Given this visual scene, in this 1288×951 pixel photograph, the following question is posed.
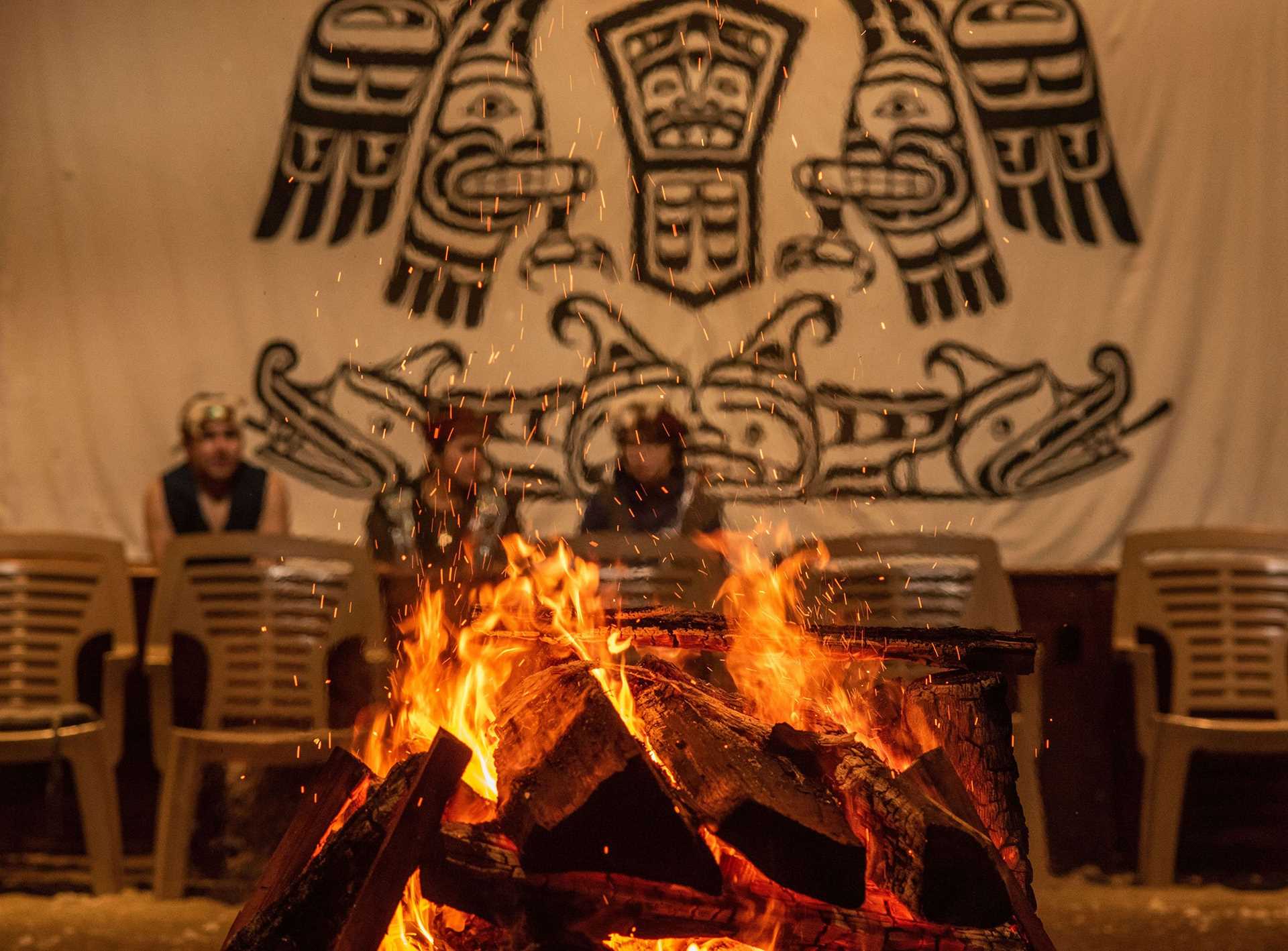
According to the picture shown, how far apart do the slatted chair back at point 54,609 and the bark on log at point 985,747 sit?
279cm

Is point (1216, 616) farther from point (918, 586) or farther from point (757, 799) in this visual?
point (757, 799)

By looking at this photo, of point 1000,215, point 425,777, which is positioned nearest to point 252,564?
point 425,777

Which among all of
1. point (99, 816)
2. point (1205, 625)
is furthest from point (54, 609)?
point (1205, 625)

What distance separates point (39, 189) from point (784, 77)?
306cm

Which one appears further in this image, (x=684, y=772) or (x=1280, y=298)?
(x=1280, y=298)

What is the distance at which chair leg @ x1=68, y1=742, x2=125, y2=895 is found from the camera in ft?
12.4

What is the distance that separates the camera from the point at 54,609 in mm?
4035

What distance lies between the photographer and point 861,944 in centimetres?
178

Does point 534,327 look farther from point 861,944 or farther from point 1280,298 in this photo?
point 861,944

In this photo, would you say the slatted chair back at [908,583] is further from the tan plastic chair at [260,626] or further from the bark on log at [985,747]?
the bark on log at [985,747]

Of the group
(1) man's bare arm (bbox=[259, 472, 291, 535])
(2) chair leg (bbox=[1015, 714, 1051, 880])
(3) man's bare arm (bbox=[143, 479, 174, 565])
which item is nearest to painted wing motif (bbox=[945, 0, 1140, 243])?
(2) chair leg (bbox=[1015, 714, 1051, 880])

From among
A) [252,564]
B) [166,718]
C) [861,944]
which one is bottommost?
[166,718]

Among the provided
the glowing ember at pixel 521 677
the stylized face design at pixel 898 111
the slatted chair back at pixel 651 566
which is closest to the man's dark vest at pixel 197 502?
the slatted chair back at pixel 651 566

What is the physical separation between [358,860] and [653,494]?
2653 millimetres
